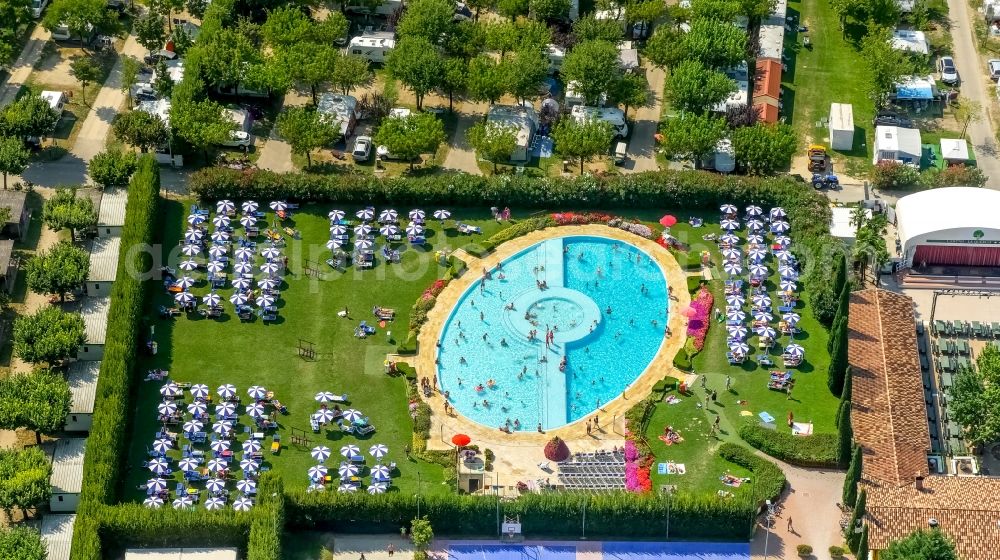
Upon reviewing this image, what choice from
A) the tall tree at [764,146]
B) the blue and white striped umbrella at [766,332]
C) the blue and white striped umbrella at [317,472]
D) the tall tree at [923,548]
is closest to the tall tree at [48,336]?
the blue and white striped umbrella at [317,472]

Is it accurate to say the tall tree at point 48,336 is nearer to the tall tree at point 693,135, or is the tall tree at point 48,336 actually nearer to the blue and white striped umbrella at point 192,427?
the blue and white striped umbrella at point 192,427

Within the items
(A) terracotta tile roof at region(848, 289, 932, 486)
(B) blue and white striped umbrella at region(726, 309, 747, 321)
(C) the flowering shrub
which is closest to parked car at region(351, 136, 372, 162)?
(C) the flowering shrub

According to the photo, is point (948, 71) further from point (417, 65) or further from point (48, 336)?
point (48, 336)

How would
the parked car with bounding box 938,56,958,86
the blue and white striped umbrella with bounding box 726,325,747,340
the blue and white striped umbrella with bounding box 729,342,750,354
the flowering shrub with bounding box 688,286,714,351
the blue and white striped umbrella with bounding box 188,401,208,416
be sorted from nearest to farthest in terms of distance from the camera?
the blue and white striped umbrella with bounding box 188,401,208,416 → the blue and white striped umbrella with bounding box 729,342,750,354 → the blue and white striped umbrella with bounding box 726,325,747,340 → the flowering shrub with bounding box 688,286,714,351 → the parked car with bounding box 938,56,958,86

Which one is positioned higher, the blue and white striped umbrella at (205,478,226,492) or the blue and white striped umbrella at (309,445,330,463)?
the blue and white striped umbrella at (309,445,330,463)

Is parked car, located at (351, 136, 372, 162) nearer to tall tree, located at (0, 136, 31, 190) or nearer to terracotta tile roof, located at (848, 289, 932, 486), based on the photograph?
tall tree, located at (0, 136, 31, 190)

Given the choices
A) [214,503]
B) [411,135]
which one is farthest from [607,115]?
[214,503]

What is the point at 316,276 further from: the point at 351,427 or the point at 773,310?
the point at 773,310
